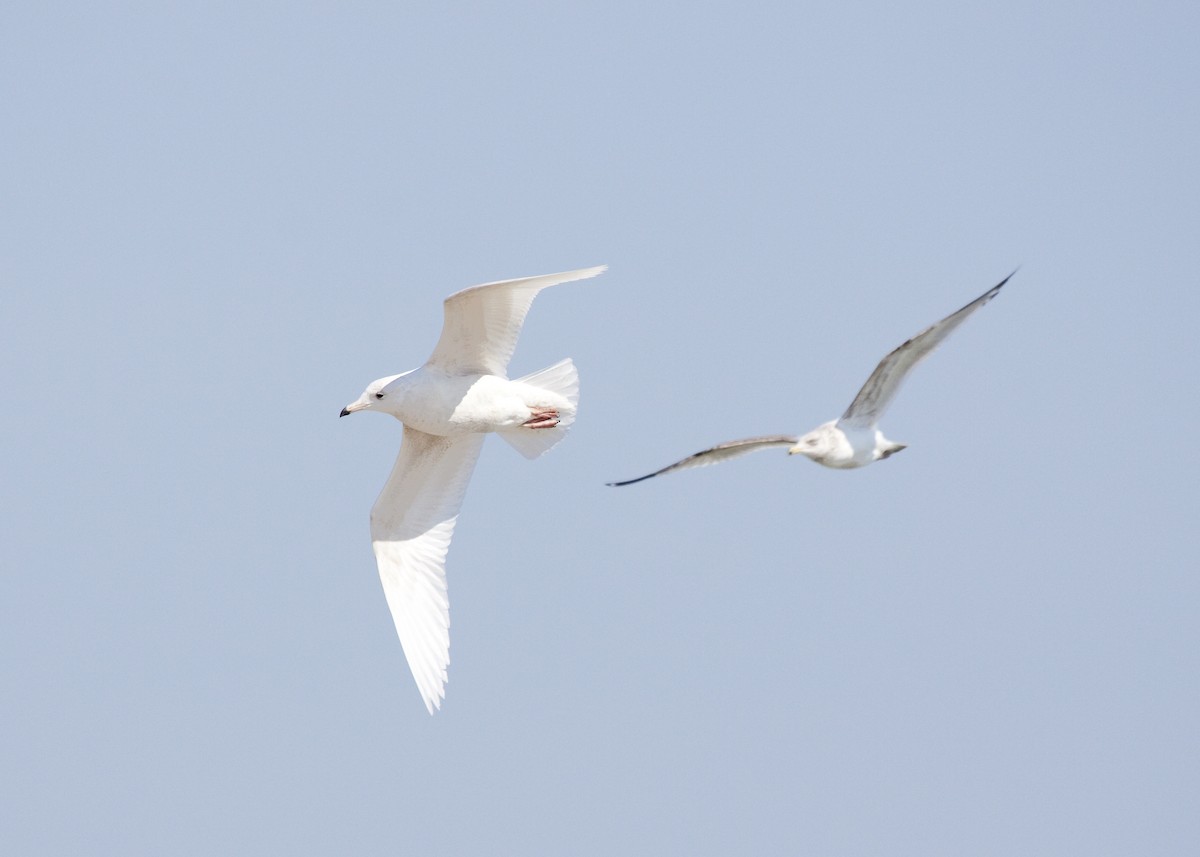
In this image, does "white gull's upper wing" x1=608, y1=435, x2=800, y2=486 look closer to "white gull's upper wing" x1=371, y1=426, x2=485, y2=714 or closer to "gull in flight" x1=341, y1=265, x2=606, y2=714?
"gull in flight" x1=341, y1=265, x2=606, y2=714

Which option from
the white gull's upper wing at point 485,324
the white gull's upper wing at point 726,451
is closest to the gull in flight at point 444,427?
the white gull's upper wing at point 485,324

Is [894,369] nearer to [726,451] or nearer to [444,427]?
[726,451]

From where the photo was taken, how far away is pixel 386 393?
1630 centimetres

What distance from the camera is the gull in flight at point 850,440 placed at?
14.1m

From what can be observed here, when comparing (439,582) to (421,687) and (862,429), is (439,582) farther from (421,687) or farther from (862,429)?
(862,429)

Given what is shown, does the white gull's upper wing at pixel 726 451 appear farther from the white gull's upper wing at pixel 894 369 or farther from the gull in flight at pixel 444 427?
the gull in flight at pixel 444 427

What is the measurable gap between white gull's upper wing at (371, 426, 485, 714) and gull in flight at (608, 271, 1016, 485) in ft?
10.9

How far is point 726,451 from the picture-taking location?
14.3 m

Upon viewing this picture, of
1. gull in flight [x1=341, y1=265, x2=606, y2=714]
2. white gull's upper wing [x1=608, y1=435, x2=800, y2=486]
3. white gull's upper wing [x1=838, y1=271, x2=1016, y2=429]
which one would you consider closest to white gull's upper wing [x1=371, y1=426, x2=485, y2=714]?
gull in flight [x1=341, y1=265, x2=606, y2=714]

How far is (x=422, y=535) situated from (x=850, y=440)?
16.0 ft

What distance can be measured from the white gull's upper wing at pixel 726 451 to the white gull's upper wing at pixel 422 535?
330 cm

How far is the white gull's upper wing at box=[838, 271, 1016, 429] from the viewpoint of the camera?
13.5 m

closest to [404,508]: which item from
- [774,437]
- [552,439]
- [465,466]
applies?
[465,466]

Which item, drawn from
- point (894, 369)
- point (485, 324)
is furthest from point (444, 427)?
point (894, 369)
